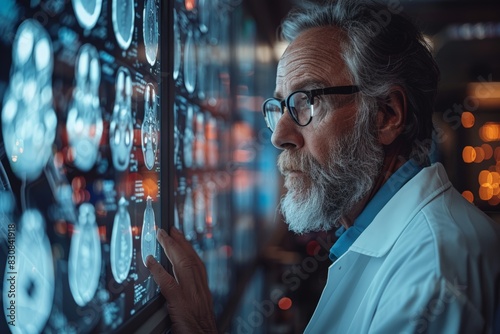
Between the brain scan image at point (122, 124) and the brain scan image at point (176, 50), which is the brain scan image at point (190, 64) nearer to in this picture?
the brain scan image at point (176, 50)

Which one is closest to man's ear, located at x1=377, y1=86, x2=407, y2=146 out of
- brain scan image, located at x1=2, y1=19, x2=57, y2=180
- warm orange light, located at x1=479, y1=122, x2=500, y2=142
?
brain scan image, located at x1=2, y1=19, x2=57, y2=180

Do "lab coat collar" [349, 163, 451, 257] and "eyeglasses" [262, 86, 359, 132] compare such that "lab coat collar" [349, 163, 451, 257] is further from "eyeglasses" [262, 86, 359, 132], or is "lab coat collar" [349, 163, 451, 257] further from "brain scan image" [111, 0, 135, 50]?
"brain scan image" [111, 0, 135, 50]

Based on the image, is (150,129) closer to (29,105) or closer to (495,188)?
(29,105)

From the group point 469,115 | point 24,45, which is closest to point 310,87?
point 24,45

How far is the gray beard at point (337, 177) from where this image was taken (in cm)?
125

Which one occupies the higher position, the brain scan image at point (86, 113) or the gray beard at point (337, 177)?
the brain scan image at point (86, 113)

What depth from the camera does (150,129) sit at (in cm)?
127

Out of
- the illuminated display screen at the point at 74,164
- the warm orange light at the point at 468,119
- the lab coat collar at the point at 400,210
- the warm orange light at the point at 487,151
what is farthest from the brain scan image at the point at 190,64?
the warm orange light at the point at 487,151

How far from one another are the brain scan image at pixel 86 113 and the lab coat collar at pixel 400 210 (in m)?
0.62

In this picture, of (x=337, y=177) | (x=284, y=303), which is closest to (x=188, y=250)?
(x=337, y=177)

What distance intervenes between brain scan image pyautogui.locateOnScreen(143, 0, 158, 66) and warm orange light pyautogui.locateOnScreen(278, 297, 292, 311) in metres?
3.24

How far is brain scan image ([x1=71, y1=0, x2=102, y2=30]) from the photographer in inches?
33.2

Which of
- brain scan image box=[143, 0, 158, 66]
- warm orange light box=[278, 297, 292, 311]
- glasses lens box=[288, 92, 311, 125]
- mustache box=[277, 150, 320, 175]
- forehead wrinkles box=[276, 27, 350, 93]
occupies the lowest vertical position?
warm orange light box=[278, 297, 292, 311]

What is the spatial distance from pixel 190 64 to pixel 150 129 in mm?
563
